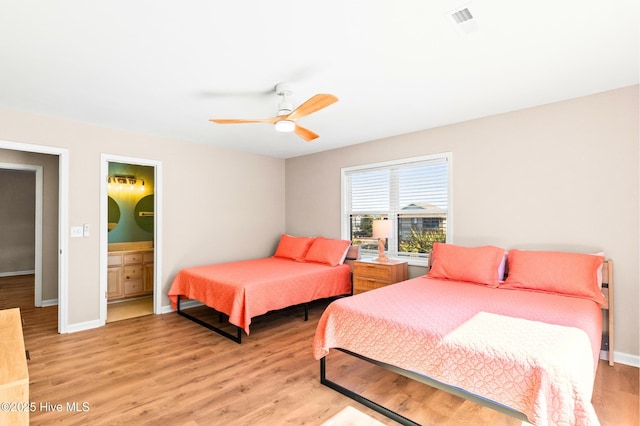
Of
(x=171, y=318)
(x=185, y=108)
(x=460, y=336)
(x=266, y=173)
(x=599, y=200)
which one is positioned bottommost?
(x=171, y=318)

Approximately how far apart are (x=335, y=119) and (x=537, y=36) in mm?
2032

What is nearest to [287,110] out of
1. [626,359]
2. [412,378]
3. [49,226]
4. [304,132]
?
[304,132]

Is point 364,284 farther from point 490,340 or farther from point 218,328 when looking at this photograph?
point 490,340

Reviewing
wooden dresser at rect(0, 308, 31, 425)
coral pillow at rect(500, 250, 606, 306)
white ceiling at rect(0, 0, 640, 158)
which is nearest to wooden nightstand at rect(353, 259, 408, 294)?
coral pillow at rect(500, 250, 606, 306)

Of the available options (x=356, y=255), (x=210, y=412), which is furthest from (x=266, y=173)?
(x=210, y=412)

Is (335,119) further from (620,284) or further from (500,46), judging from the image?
(620,284)

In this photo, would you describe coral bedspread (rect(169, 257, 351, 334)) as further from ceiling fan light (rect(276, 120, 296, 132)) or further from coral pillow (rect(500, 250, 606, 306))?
coral pillow (rect(500, 250, 606, 306))

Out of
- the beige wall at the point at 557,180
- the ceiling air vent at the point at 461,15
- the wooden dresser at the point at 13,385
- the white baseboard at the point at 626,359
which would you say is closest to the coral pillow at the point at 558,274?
the beige wall at the point at 557,180

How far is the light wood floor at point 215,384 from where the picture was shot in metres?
2.11

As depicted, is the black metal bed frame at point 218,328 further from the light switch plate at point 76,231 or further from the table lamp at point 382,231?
the light switch plate at point 76,231

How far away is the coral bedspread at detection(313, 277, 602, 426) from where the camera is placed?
149 cm

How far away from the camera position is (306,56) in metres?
2.26

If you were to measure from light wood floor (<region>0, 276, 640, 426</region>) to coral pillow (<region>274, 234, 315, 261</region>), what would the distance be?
1474 mm

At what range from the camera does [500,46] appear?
2152 millimetres
